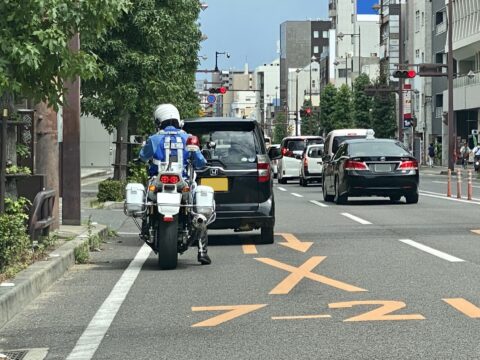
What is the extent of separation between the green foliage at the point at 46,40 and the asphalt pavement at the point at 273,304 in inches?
79.0

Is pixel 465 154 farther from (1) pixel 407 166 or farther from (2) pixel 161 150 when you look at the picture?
(2) pixel 161 150

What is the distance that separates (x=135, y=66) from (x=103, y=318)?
2039cm

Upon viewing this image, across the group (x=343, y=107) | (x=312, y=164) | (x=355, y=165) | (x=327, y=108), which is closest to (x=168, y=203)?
(x=355, y=165)

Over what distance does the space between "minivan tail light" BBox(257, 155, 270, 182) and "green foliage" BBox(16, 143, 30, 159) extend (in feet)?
10.6

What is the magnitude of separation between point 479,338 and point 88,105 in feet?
77.0

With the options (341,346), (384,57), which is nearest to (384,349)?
(341,346)

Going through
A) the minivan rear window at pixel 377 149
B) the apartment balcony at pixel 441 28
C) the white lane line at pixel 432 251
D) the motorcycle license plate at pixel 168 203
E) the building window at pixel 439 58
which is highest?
the apartment balcony at pixel 441 28

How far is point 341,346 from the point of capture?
6469mm

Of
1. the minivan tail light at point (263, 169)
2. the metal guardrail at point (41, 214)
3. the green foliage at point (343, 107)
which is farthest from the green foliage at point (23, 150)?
the green foliage at point (343, 107)

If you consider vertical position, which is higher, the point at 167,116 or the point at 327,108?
the point at 327,108

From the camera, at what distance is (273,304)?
A: 839cm

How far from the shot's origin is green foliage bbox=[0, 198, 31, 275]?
31.1 feet

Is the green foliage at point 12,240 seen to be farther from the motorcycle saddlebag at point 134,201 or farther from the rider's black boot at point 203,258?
the rider's black boot at point 203,258

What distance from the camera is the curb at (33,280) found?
795cm
